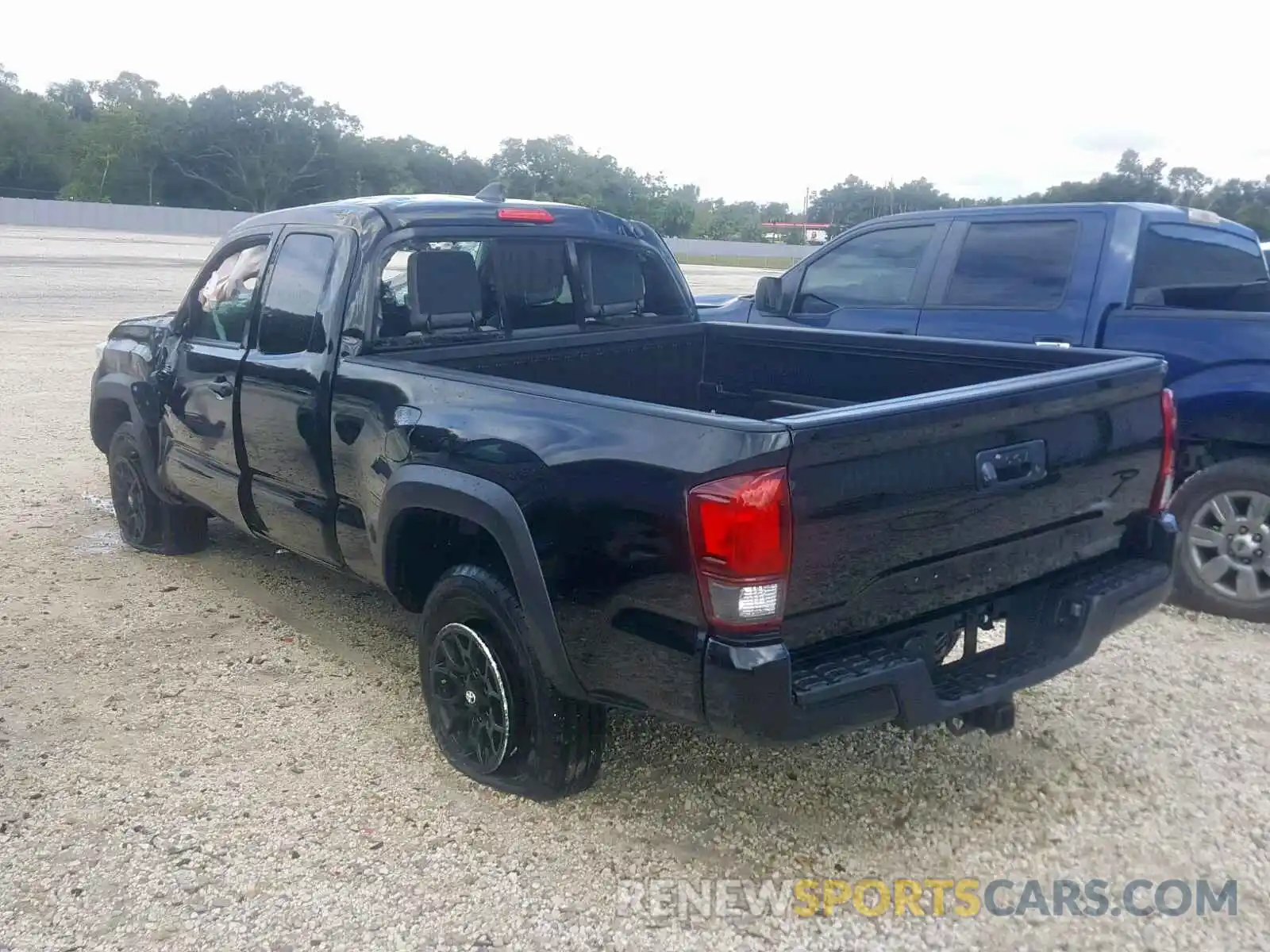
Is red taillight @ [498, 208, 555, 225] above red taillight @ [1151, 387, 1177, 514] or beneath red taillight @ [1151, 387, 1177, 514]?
above

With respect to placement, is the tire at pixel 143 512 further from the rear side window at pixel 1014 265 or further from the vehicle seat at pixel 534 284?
the rear side window at pixel 1014 265

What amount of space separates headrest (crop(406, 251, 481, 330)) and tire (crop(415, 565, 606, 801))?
1159mm

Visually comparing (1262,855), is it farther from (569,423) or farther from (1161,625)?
(569,423)

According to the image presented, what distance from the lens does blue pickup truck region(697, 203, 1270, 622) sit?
17.2 ft

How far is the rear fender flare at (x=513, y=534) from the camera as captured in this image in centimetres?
327

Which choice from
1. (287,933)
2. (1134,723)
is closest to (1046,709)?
(1134,723)

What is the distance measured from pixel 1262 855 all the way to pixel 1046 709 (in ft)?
3.44

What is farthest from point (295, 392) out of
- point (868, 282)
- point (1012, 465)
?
point (868, 282)

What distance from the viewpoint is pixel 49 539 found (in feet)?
21.4

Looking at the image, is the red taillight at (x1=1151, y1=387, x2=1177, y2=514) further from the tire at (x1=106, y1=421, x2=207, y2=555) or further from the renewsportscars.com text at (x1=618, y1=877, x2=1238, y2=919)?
the tire at (x1=106, y1=421, x2=207, y2=555)

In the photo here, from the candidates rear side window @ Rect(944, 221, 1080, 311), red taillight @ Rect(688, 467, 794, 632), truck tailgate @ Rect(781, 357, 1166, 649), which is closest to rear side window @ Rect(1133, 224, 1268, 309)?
rear side window @ Rect(944, 221, 1080, 311)

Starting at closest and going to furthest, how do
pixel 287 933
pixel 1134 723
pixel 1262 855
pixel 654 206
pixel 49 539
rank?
pixel 287 933, pixel 1262 855, pixel 1134 723, pixel 49 539, pixel 654 206

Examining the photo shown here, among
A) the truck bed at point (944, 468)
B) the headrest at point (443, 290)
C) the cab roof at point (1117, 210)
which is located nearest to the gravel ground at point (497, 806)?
the truck bed at point (944, 468)

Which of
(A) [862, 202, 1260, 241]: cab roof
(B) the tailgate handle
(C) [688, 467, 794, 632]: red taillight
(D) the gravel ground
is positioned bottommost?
(D) the gravel ground
